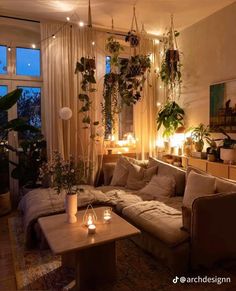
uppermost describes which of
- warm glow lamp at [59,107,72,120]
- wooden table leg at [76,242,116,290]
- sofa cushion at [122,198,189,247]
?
warm glow lamp at [59,107,72,120]

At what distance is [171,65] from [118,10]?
129cm

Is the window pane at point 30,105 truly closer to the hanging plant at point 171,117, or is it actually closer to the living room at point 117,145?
the living room at point 117,145

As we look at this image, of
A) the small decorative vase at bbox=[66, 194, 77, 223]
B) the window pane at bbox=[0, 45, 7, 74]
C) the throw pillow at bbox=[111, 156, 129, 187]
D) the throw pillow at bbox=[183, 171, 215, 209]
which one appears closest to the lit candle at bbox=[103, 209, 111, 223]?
the small decorative vase at bbox=[66, 194, 77, 223]

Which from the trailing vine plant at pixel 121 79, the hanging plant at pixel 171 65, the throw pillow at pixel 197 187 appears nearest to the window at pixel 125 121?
the trailing vine plant at pixel 121 79

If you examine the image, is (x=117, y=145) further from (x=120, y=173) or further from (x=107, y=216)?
(x=107, y=216)

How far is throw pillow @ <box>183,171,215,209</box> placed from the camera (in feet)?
9.40

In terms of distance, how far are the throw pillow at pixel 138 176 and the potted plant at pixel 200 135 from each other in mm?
875

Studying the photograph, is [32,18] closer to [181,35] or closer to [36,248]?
[181,35]

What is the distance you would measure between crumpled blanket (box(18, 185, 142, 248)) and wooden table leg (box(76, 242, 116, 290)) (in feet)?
3.05

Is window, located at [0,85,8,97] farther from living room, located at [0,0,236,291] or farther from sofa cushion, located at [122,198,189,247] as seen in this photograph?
sofa cushion, located at [122,198,189,247]

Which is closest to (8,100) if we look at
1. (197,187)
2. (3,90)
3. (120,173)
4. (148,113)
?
(3,90)

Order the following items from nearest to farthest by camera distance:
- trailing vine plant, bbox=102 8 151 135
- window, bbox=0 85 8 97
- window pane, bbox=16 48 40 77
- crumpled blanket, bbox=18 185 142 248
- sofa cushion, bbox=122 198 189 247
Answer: sofa cushion, bbox=122 198 189 247, crumpled blanket, bbox=18 185 142 248, trailing vine plant, bbox=102 8 151 135, window, bbox=0 85 8 97, window pane, bbox=16 48 40 77

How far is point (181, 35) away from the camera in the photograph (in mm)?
5012

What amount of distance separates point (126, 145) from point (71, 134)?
3.97ft
